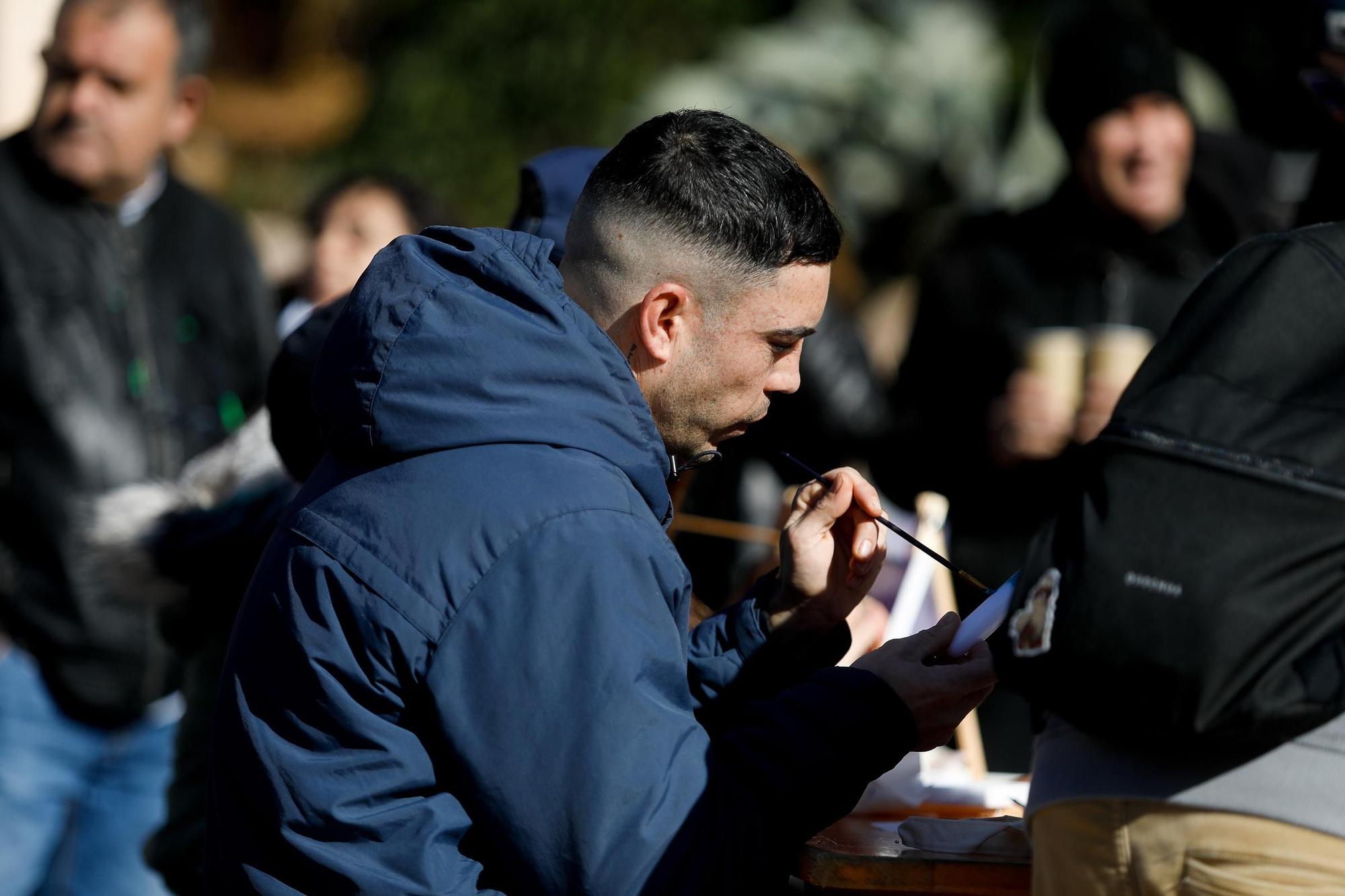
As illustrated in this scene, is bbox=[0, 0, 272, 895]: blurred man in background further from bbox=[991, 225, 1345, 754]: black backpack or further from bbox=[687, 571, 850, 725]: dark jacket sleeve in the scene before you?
bbox=[991, 225, 1345, 754]: black backpack

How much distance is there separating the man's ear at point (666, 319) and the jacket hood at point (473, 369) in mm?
81

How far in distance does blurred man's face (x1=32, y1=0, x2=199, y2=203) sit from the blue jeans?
3.93ft

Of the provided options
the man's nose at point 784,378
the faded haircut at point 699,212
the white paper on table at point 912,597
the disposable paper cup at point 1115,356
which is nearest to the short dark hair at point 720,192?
the faded haircut at point 699,212

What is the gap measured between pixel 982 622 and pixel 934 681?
101mm

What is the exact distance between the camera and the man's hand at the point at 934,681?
6.36 feet

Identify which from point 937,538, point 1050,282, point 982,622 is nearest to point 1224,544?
point 982,622

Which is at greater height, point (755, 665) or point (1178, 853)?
point (1178, 853)

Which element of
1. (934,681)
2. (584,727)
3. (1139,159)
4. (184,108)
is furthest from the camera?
(184,108)

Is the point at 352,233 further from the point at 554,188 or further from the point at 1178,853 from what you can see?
the point at 1178,853

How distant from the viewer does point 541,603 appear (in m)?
1.72

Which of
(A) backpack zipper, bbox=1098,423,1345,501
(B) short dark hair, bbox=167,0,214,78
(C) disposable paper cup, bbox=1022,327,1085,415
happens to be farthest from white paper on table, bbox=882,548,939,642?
(B) short dark hair, bbox=167,0,214,78

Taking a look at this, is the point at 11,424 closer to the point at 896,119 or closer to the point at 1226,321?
the point at 1226,321

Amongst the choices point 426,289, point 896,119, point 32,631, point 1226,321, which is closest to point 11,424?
point 32,631

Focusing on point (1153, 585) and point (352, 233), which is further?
point (352, 233)
